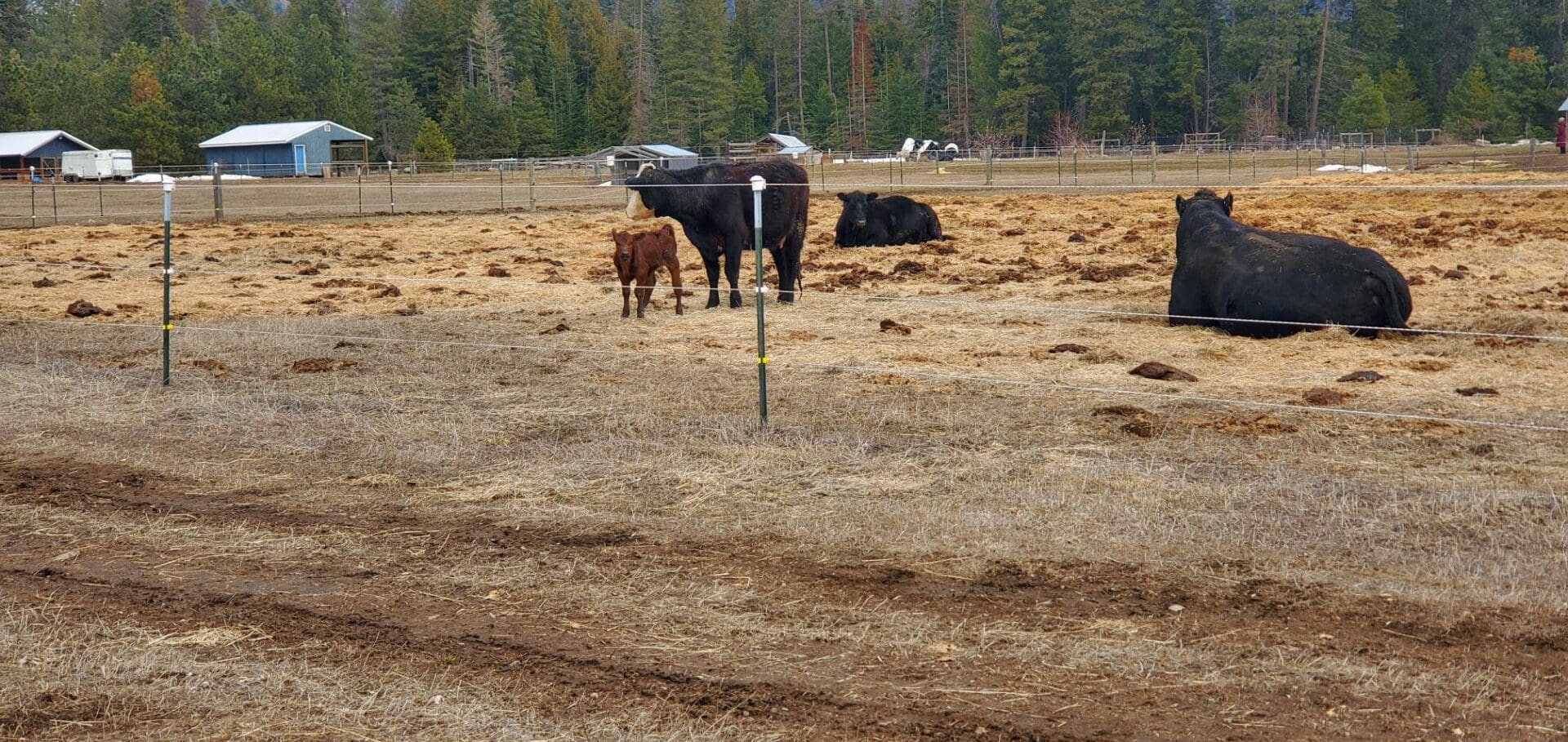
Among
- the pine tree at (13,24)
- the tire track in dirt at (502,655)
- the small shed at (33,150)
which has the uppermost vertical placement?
the pine tree at (13,24)

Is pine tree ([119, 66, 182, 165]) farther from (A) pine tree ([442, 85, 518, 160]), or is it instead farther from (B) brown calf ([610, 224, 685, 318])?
(B) brown calf ([610, 224, 685, 318])

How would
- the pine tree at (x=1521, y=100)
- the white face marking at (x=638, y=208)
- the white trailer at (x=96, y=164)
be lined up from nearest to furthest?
the white face marking at (x=638, y=208) < the white trailer at (x=96, y=164) < the pine tree at (x=1521, y=100)

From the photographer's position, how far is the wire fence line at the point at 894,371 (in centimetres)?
736

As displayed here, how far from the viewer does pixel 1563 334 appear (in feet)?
34.4

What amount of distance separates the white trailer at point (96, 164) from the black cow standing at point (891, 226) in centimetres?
5537

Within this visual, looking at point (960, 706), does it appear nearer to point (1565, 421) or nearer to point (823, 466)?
point (823, 466)

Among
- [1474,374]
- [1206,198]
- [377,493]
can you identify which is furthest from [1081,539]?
[1206,198]

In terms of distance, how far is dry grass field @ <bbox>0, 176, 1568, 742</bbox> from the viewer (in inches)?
167

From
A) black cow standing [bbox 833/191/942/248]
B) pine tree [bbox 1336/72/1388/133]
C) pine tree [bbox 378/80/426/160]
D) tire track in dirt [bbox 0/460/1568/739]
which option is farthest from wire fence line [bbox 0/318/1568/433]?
pine tree [bbox 1336/72/1388/133]

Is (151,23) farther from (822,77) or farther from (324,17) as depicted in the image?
(822,77)

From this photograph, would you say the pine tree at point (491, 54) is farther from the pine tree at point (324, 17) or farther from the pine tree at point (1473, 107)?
the pine tree at point (1473, 107)

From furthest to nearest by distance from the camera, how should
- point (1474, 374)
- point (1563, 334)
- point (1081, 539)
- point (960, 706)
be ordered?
point (1563, 334) < point (1474, 374) < point (1081, 539) < point (960, 706)

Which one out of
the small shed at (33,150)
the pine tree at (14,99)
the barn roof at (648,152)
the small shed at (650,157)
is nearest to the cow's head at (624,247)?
the small shed at (650,157)

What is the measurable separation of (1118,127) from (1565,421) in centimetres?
8521
